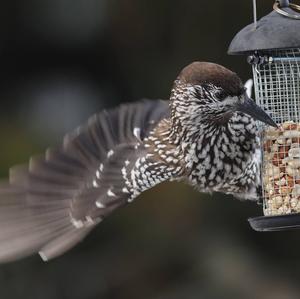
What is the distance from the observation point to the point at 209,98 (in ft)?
18.7

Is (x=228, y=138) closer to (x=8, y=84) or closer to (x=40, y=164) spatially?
(x=40, y=164)

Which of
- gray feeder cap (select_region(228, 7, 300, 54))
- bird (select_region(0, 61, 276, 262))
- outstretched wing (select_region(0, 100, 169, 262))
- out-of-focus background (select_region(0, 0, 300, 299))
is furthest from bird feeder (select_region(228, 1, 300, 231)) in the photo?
out-of-focus background (select_region(0, 0, 300, 299))

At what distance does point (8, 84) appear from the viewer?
10.1m

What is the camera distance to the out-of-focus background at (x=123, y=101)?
9.45m

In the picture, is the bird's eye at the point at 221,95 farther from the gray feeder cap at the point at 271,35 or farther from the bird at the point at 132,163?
the gray feeder cap at the point at 271,35

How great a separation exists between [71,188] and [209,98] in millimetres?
1045

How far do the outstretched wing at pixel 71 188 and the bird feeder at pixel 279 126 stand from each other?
2.49 ft

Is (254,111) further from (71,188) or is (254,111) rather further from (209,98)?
(71,188)

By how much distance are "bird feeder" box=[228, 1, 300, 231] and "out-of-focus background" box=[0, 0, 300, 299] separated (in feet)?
12.1

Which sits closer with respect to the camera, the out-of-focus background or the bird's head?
the bird's head

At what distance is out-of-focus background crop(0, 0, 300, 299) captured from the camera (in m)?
9.45

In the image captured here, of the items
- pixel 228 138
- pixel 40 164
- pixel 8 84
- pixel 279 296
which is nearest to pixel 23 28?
pixel 8 84

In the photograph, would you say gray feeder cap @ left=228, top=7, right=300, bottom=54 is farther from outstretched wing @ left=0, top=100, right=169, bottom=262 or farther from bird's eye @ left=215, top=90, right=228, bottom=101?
outstretched wing @ left=0, top=100, right=169, bottom=262

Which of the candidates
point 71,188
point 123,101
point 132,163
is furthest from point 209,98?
point 123,101
